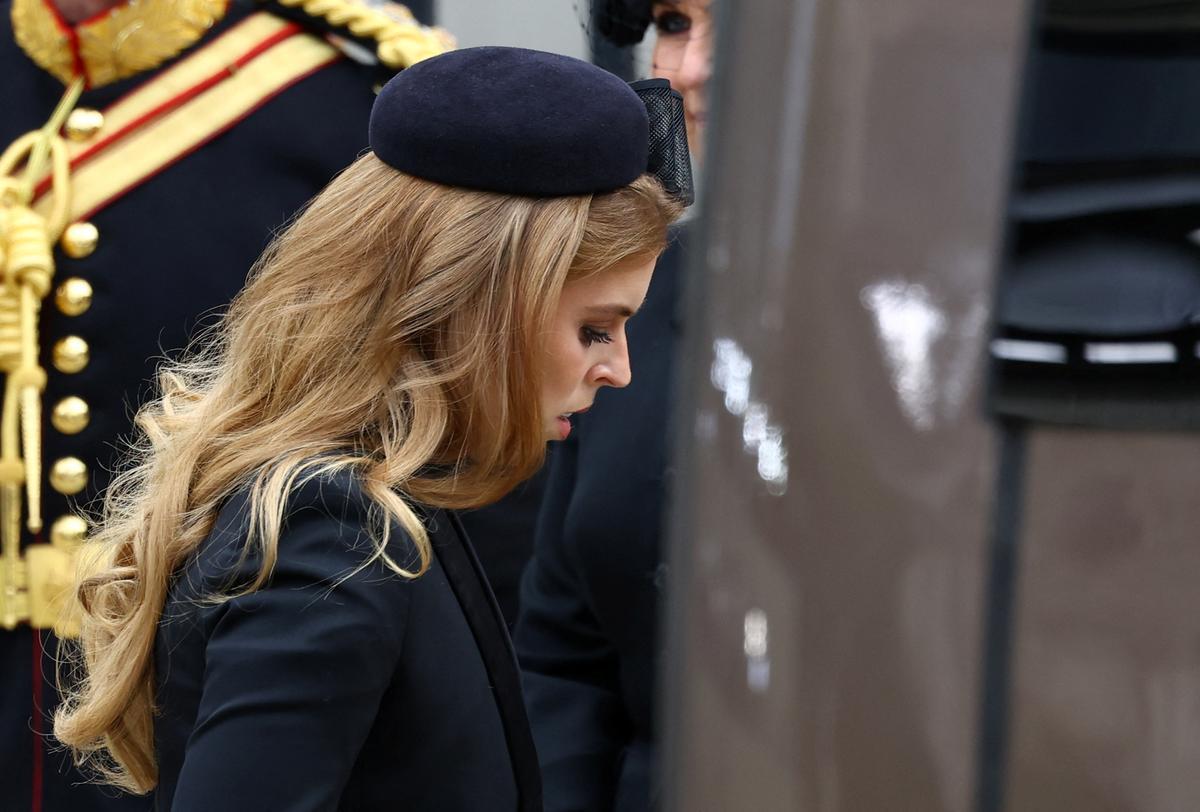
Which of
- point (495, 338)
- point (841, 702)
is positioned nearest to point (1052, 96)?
point (841, 702)

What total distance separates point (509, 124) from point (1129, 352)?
2.30 feet

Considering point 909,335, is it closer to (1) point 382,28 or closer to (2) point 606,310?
(2) point 606,310

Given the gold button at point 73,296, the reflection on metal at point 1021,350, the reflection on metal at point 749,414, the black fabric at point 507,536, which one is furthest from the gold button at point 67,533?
the reflection on metal at point 1021,350

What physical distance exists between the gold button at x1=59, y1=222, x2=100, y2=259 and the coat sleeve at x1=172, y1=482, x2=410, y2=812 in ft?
3.37

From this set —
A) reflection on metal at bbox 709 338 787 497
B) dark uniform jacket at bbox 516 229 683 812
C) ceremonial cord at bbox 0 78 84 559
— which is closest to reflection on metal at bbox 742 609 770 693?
reflection on metal at bbox 709 338 787 497

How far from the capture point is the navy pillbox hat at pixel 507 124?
1.35 metres

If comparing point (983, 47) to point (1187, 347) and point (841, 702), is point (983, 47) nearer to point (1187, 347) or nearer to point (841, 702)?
point (1187, 347)

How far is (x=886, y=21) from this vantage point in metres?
0.75

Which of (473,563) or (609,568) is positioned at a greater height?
(473,563)

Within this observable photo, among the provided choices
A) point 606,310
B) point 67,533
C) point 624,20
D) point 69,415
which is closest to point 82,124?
point 69,415

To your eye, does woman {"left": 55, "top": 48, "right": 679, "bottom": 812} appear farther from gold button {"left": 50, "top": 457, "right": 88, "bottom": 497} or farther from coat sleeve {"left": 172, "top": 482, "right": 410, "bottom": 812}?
gold button {"left": 50, "top": 457, "right": 88, "bottom": 497}

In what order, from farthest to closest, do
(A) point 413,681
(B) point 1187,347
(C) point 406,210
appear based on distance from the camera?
(C) point 406,210, (A) point 413,681, (B) point 1187,347

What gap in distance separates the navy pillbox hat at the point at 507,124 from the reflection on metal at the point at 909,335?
0.63 meters

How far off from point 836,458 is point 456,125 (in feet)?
2.20
